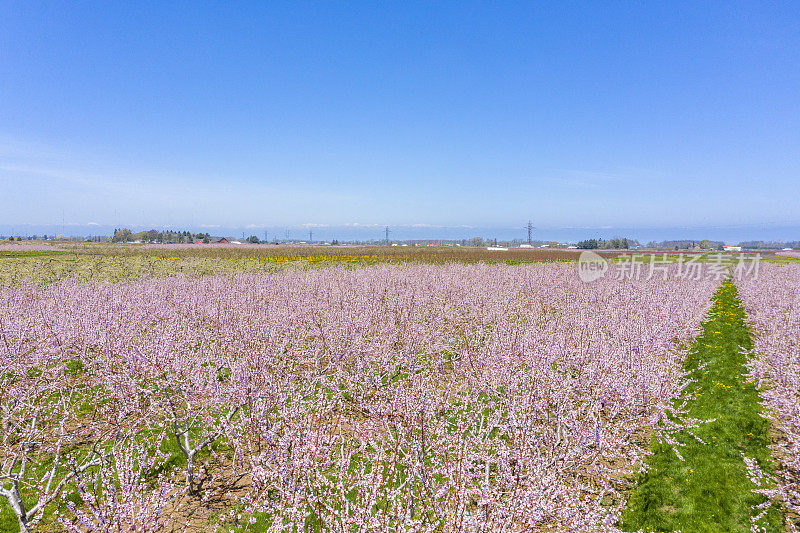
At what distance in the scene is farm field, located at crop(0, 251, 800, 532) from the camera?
387 centimetres

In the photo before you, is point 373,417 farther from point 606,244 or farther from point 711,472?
point 606,244

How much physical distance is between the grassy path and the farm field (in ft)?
0.13

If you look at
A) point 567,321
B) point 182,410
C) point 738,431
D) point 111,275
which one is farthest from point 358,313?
point 111,275

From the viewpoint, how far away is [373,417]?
6227 mm

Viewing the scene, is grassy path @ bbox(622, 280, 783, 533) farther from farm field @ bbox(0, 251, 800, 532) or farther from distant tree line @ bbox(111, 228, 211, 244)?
distant tree line @ bbox(111, 228, 211, 244)

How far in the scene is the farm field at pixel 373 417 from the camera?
387 centimetres

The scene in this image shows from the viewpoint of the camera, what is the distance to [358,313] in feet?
35.3

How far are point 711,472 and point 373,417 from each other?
5.86 metres

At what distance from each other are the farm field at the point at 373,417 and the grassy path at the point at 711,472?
0.04 m

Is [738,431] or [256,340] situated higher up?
[256,340]

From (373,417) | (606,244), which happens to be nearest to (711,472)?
(373,417)

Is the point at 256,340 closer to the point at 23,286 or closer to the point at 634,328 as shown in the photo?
the point at 634,328

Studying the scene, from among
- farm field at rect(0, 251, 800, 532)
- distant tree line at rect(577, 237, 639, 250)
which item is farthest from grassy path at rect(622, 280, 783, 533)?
distant tree line at rect(577, 237, 639, 250)

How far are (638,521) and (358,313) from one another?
24.8 feet
